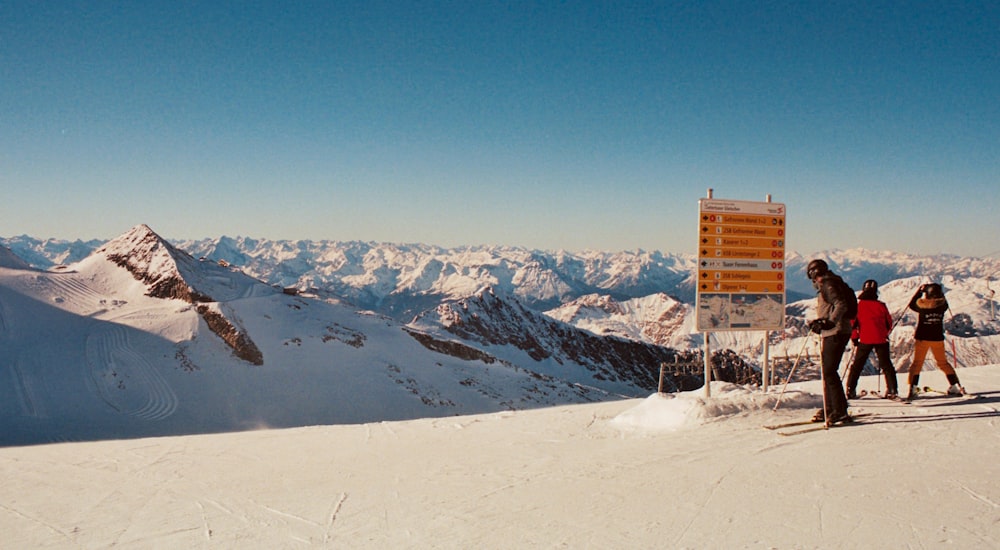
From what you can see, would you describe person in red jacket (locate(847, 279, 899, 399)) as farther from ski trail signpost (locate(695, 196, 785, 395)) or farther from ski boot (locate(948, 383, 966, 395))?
ski boot (locate(948, 383, 966, 395))

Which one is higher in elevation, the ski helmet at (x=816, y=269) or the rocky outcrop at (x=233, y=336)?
the ski helmet at (x=816, y=269)

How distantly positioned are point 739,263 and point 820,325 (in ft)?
7.67

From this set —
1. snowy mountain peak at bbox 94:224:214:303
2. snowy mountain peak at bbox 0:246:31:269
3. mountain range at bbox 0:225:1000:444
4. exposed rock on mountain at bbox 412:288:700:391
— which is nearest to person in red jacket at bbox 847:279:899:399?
mountain range at bbox 0:225:1000:444

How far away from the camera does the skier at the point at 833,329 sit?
8.27 meters

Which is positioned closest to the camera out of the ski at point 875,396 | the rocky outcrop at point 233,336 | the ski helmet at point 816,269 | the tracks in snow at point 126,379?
the ski helmet at point 816,269

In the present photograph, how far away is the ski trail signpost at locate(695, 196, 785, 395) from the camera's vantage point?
10.3 m

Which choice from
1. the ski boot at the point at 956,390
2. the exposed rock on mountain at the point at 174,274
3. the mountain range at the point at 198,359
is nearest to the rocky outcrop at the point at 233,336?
the exposed rock on mountain at the point at 174,274

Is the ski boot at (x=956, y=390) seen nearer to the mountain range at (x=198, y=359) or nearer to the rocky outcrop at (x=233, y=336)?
the mountain range at (x=198, y=359)

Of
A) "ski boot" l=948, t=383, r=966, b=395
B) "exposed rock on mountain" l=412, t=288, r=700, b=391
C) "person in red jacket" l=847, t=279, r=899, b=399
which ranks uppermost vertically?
"person in red jacket" l=847, t=279, r=899, b=399

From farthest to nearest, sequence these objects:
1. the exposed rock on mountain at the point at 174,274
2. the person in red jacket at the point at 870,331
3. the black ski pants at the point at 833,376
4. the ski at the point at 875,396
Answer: the exposed rock on mountain at the point at 174,274 → the ski at the point at 875,396 → the person in red jacket at the point at 870,331 → the black ski pants at the point at 833,376

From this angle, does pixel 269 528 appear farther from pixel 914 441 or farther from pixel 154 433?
pixel 154 433

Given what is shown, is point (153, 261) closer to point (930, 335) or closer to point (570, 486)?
point (570, 486)

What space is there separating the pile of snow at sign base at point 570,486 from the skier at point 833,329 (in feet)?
1.38

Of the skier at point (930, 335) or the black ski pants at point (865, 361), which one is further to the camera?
the skier at point (930, 335)
